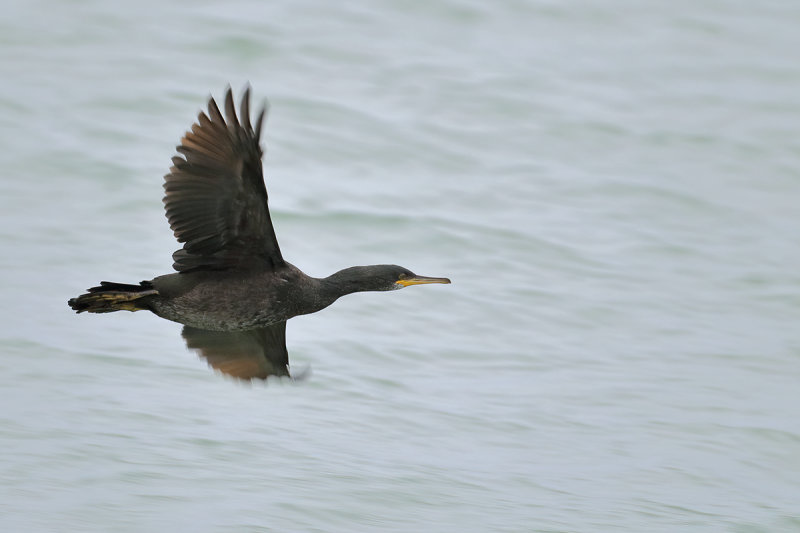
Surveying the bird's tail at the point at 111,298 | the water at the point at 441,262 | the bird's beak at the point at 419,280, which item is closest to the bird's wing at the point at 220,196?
the bird's tail at the point at 111,298

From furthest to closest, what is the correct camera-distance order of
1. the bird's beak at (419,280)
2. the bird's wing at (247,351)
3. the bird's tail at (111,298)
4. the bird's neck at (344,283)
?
the bird's wing at (247,351), the bird's beak at (419,280), the bird's neck at (344,283), the bird's tail at (111,298)

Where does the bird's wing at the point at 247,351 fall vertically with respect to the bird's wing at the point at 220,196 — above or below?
below

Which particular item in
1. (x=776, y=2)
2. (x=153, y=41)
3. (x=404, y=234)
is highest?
(x=776, y=2)

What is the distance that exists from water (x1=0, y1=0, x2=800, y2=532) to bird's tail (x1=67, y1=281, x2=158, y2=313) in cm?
124

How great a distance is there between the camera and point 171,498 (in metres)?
7.70

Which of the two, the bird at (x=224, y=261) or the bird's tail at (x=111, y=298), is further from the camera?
the bird's tail at (x=111, y=298)

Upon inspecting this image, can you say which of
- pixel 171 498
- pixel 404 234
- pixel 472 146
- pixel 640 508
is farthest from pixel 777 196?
pixel 171 498

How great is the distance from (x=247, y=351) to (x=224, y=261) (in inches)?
39.1

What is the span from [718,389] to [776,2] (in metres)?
10.9

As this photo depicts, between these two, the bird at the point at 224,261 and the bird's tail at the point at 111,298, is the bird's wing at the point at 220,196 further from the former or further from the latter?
the bird's tail at the point at 111,298

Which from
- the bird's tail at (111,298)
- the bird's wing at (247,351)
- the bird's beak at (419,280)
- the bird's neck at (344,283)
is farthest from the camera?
the bird's wing at (247,351)

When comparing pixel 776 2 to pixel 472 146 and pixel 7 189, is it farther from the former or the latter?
pixel 7 189

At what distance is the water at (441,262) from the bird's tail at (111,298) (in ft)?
4.08

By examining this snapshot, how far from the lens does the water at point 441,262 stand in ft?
27.3
